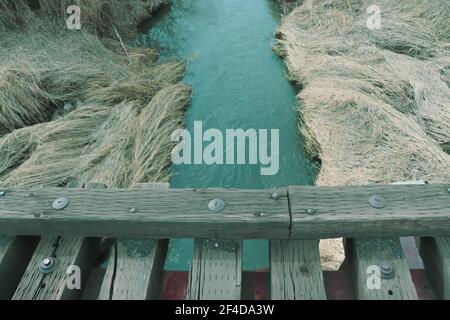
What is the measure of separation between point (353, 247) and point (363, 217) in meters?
0.12

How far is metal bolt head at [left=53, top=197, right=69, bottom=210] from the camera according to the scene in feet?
4.03

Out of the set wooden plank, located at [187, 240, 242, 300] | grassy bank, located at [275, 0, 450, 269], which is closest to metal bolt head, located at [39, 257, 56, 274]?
wooden plank, located at [187, 240, 242, 300]

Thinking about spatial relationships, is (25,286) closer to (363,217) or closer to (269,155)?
(363,217)

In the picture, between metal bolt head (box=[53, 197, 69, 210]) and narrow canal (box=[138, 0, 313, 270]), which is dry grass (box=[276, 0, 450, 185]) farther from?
metal bolt head (box=[53, 197, 69, 210])

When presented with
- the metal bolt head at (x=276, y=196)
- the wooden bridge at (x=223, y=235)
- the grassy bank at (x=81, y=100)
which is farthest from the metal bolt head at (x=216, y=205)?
the grassy bank at (x=81, y=100)

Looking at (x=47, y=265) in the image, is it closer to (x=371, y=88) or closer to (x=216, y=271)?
(x=216, y=271)

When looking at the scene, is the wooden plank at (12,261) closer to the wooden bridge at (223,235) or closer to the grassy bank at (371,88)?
the wooden bridge at (223,235)

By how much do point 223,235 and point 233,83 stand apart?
11.6 feet

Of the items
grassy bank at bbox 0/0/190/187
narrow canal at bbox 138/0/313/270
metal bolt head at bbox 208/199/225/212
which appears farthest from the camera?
grassy bank at bbox 0/0/190/187

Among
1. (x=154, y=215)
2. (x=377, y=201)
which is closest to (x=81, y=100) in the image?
(x=154, y=215)

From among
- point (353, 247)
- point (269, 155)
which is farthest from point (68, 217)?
point (269, 155)

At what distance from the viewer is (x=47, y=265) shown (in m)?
1.19

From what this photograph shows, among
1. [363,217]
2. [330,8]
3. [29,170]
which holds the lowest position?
[330,8]

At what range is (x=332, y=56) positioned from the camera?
5.34 m
